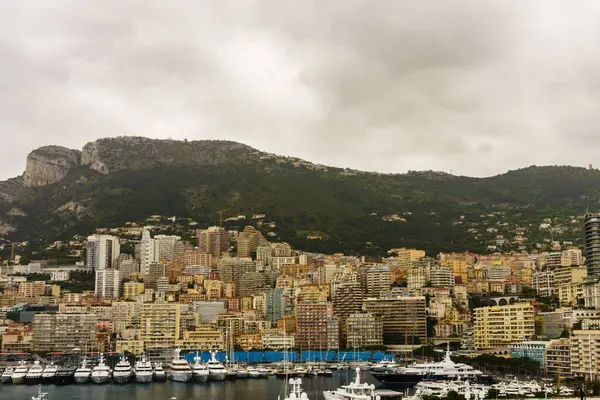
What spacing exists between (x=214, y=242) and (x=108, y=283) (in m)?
26.0

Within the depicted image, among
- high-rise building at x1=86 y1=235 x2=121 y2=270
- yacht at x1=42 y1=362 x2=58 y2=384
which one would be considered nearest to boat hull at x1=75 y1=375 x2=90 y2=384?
yacht at x1=42 y1=362 x2=58 y2=384

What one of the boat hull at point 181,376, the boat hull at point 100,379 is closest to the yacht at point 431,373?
the boat hull at point 181,376

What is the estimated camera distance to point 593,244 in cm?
9856

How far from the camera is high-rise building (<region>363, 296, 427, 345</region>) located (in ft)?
343

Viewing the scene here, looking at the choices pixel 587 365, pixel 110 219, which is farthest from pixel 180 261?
pixel 587 365

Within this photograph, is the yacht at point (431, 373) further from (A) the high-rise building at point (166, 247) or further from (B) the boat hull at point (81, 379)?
(A) the high-rise building at point (166, 247)

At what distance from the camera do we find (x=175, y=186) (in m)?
189

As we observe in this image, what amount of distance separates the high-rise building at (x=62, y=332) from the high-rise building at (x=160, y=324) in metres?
7.75

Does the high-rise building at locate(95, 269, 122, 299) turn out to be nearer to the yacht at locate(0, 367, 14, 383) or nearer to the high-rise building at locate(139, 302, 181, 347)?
the high-rise building at locate(139, 302, 181, 347)

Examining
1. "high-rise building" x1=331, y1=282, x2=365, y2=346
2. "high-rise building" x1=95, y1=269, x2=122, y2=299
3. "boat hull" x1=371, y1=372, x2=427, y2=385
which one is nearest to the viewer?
"boat hull" x1=371, y1=372, x2=427, y2=385

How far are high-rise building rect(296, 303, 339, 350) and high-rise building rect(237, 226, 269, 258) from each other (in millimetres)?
47884

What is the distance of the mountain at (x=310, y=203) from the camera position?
158250 millimetres

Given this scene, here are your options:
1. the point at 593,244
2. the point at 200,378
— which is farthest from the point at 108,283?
Result: the point at 593,244

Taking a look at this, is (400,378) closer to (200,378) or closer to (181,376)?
(200,378)
